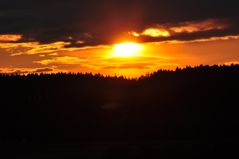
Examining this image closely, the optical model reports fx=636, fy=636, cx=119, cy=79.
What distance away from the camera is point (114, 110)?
187 feet

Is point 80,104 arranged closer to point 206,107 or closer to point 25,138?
point 25,138

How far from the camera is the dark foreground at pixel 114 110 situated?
5041 centimetres

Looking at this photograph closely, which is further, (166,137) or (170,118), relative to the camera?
(170,118)

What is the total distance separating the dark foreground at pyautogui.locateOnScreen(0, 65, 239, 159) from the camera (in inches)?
1984

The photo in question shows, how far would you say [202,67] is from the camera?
62.2m

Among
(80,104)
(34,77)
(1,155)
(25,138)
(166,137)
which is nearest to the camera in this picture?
(1,155)

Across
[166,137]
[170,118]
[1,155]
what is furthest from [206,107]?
[1,155]

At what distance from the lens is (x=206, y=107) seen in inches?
2207

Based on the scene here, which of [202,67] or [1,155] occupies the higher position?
[202,67]

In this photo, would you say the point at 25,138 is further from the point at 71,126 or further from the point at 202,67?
the point at 202,67

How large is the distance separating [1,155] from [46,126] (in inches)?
595

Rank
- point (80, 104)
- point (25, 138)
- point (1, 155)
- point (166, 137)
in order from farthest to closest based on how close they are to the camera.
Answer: point (80, 104) < point (25, 138) < point (166, 137) < point (1, 155)

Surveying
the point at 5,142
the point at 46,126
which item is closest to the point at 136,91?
the point at 46,126

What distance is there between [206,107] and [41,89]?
17634 mm
